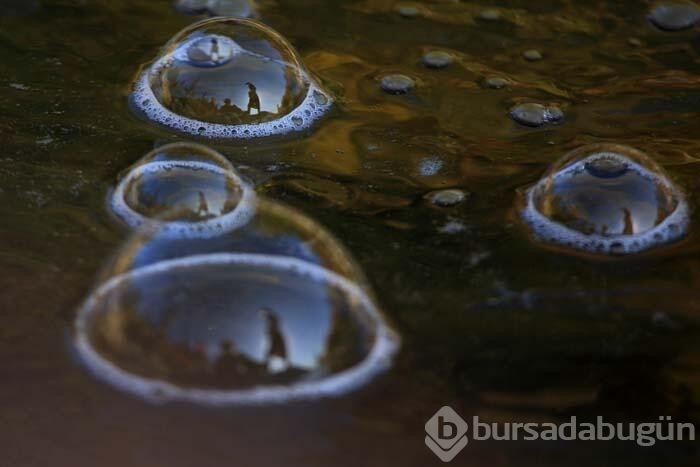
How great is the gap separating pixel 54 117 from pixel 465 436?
910 mm

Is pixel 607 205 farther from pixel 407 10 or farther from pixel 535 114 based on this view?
pixel 407 10

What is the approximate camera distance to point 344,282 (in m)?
1.15

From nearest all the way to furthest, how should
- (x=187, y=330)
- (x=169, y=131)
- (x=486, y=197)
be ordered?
1. (x=187, y=330)
2. (x=486, y=197)
3. (x=169, y=131)

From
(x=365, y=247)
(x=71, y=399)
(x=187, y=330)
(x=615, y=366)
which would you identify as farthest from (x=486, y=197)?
(x=71, y=399)

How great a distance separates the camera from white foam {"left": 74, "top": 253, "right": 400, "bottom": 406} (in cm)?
102

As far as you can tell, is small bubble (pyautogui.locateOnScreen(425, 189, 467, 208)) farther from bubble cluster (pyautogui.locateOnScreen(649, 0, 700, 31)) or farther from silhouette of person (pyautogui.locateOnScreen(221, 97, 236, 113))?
bubble cluster (pyautogui.locateOnScreen(649, 0, 700, 31))

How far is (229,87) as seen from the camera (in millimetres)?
1485

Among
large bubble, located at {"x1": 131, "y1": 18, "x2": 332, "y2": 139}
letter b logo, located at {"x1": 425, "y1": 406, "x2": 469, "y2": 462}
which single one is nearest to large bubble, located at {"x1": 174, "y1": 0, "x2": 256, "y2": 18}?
large bubble, located at {"x1": 131, "y1": 18, "x2": 332, "y2": 139}

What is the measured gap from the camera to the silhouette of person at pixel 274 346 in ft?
3.40

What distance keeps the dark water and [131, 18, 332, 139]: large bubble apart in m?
0.04

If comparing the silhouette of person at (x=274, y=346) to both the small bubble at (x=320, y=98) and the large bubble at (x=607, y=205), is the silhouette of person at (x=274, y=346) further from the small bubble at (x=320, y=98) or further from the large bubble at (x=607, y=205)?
the small bubble at (x=320, y=98)

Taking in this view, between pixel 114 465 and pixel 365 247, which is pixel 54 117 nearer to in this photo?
pixel 365 247

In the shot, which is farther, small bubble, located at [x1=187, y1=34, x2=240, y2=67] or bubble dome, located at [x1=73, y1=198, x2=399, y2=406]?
small bubble, located at [x1=187, y1=34, x2=240, y2=67]

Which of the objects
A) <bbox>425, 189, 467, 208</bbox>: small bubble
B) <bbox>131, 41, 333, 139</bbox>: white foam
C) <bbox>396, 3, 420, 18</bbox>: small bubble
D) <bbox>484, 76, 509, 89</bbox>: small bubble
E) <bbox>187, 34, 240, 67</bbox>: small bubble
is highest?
<bbox>187, 34, 240, 67</bbox>: small bubble
